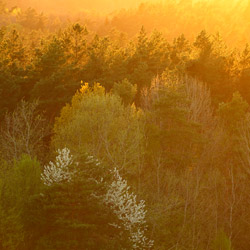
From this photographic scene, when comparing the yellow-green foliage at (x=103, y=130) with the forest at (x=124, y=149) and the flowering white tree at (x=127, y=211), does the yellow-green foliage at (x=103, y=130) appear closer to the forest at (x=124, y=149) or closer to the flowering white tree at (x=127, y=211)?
the forest at (x=124, y=149)

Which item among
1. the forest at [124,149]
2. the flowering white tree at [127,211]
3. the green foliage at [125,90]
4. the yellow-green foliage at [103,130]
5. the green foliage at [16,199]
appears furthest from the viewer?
the green foliage at [125,90]

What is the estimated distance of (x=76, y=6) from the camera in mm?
171875

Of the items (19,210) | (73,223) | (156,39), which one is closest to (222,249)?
(73,223)

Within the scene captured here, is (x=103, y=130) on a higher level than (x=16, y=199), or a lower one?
higher

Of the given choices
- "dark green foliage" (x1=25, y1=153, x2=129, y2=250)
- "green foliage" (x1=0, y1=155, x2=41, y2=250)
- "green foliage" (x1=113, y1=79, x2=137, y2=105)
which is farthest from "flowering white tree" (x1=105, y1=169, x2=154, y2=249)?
"green foliage" (x1=113, y1=79, x2=137, y2=105)

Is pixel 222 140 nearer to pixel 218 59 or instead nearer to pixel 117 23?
pixel 218 59

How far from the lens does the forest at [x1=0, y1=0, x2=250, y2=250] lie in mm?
14758

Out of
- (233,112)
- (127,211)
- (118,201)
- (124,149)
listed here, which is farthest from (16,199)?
(233,112)

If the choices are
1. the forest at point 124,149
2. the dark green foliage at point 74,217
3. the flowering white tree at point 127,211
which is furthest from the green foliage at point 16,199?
the flowering white tree at point 127,211

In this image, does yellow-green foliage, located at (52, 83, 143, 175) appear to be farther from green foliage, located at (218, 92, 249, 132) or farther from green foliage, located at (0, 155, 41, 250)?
green foliage, located at (218, 92, 249, 132)

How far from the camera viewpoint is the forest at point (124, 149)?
48.4 ft

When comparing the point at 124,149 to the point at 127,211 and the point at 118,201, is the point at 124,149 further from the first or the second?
the point at 127,211

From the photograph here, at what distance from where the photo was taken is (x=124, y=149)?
72.4ft

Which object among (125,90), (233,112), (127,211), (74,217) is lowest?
(74,217)
